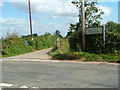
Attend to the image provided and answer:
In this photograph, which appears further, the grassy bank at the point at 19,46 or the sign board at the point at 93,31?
the grassy bank at the point at 19,46

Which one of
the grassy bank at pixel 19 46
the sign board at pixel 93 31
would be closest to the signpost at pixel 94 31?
the sign board at pixel 93 31

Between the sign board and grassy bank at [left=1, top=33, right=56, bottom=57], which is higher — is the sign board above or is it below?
above

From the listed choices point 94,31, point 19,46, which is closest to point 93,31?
point 94,31

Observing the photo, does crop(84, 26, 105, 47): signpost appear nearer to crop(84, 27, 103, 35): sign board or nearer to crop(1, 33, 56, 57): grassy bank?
crop(84, 27, 103, 35): sign board

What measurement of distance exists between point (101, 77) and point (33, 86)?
278 cm

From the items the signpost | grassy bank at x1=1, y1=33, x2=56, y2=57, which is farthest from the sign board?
grassy bank at x1=1, y1=33, x2=56, y2=57

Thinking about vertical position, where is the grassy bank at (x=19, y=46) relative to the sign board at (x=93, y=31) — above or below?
below

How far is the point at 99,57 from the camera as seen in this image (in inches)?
538

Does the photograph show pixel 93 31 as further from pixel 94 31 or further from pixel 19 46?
pixel 19 46

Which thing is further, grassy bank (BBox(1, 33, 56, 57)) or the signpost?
grassy bank (BBox(1, 33, 56, 57))

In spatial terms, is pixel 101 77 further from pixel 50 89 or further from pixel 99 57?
pixel 99 57

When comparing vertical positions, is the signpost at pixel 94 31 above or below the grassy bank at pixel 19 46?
above

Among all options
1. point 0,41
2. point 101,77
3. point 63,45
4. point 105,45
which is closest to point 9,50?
point 0,41

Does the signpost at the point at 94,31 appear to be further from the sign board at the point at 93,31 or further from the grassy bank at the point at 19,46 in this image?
the grassy bank at the point at 19,46
